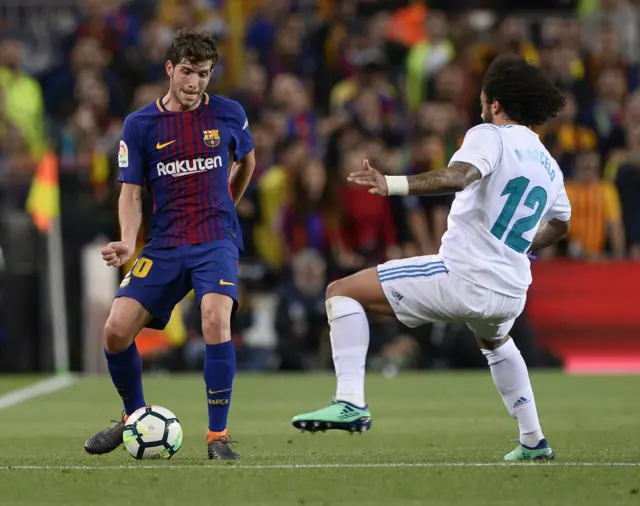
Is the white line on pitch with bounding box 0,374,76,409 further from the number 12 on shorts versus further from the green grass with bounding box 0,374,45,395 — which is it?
the number 12 on shorts

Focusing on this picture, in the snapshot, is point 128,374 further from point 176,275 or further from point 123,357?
point 176,275

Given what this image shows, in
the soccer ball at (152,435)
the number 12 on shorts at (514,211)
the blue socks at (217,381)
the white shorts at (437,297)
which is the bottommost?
the soccer ball at (152,435)

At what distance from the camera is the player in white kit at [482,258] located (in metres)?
6.73

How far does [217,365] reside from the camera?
283 inches

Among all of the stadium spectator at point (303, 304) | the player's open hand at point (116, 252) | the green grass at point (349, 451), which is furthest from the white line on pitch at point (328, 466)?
the stadium spectator at point (303, 304)

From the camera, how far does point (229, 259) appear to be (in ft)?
A: 24.2

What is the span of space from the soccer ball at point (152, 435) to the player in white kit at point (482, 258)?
872 millimetres

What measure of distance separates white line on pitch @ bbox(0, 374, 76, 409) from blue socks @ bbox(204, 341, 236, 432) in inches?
196

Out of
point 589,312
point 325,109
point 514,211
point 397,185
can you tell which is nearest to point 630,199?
point 589,312

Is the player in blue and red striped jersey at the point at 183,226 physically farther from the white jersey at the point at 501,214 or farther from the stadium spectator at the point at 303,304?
the stadium spectator at the point at 303,304

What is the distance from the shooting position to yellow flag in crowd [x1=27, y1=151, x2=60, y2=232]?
52.3 ft

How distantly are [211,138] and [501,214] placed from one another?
1619 millimetres

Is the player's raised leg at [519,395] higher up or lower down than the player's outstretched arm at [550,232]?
lower down

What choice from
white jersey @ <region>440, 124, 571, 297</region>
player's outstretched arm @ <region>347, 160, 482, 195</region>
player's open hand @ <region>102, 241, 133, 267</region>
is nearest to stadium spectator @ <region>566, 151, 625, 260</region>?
white jersey @ <region>440, 124, 571, 297</region>
